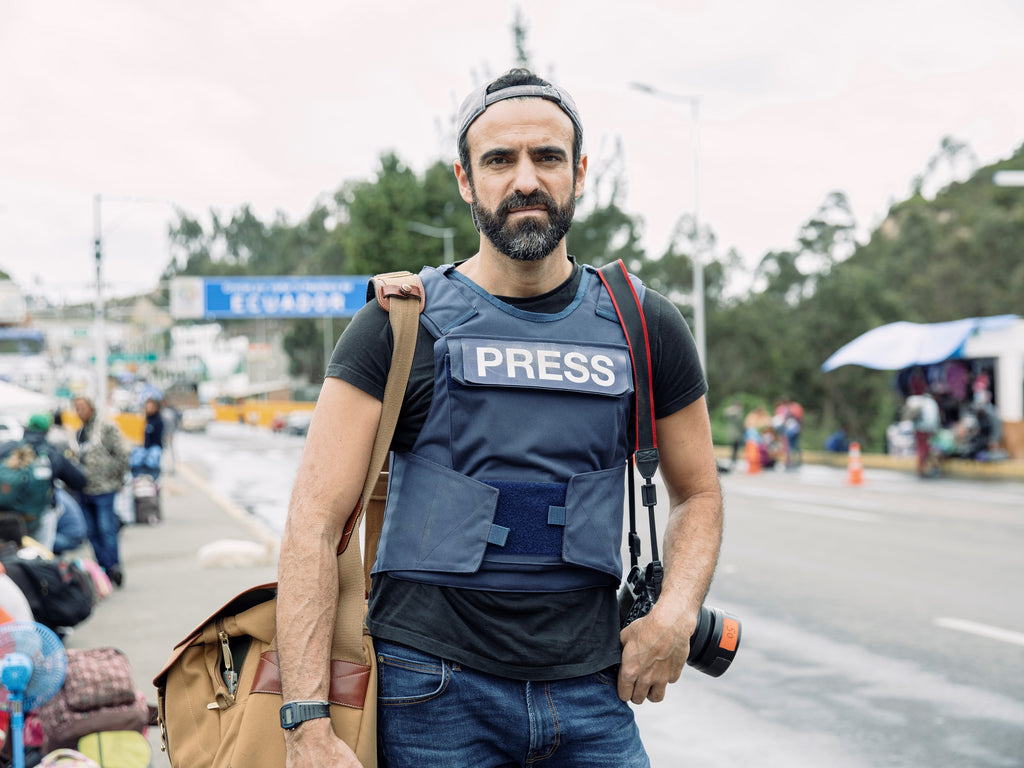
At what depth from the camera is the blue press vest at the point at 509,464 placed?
75.0 inches

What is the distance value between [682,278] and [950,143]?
21.0 m

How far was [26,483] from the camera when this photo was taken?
669 centimetres

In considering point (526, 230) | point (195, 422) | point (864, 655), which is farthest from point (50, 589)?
point (195, 422)

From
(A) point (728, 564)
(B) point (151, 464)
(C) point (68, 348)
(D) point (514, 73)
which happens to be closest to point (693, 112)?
(B) point (151, 464)

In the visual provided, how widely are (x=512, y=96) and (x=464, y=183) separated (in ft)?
0.63

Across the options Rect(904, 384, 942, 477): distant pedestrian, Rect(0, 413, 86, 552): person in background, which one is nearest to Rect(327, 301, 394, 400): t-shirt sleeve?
Rect(0, 413, 86, 552): person in background

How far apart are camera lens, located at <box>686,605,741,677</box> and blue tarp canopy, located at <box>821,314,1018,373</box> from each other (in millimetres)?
21332

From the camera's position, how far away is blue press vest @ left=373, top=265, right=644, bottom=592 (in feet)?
6.25

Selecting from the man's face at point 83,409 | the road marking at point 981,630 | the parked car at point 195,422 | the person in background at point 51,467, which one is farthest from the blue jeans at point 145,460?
the parked car at point 195,422

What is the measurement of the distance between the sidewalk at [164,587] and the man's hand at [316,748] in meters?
3.25

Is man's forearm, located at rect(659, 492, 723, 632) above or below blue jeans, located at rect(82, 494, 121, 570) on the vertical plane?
above

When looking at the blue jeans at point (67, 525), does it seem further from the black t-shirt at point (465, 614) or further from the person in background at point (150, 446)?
the black t-shirt at point (465, 614)

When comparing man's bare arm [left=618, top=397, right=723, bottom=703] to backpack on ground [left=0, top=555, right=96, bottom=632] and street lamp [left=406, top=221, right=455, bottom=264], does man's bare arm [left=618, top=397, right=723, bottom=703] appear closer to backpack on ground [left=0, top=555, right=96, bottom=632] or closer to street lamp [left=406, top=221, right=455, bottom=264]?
backpack on ground [left=0, top=555, right=96, bottom=632]

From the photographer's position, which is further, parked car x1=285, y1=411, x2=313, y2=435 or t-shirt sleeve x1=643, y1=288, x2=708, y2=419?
parked car x1=285, y1=411, x2=313, y2=435
